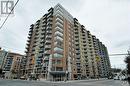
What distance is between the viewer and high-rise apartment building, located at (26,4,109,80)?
194ft

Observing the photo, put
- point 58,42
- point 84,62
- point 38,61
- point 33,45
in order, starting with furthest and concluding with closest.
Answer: point 84,62 < point 33,45 < point 38,61 < point 58,42

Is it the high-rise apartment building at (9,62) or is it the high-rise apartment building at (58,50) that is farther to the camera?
the high-rise apartment building at (9,62)

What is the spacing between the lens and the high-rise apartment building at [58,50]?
5914cm

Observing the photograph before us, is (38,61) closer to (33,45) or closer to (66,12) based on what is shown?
(33,45)

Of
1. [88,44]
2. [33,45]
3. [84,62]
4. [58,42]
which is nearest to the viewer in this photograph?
[58,42]

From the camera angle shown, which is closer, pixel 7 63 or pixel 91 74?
pixel 91 74

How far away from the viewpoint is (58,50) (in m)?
60.8

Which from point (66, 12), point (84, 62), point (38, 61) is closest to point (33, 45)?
point (38, 61)

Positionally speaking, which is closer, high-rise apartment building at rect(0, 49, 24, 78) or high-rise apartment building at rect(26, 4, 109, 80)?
high-rise apartment building at rect(26, 4, 109, 80)

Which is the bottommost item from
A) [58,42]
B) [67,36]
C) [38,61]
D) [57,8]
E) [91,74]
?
[91,74]

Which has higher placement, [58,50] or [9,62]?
[9,62]

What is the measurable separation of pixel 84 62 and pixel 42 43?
96.1ft

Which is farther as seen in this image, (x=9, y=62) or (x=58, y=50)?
(x=9, y=62)

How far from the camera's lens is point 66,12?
257 ft
